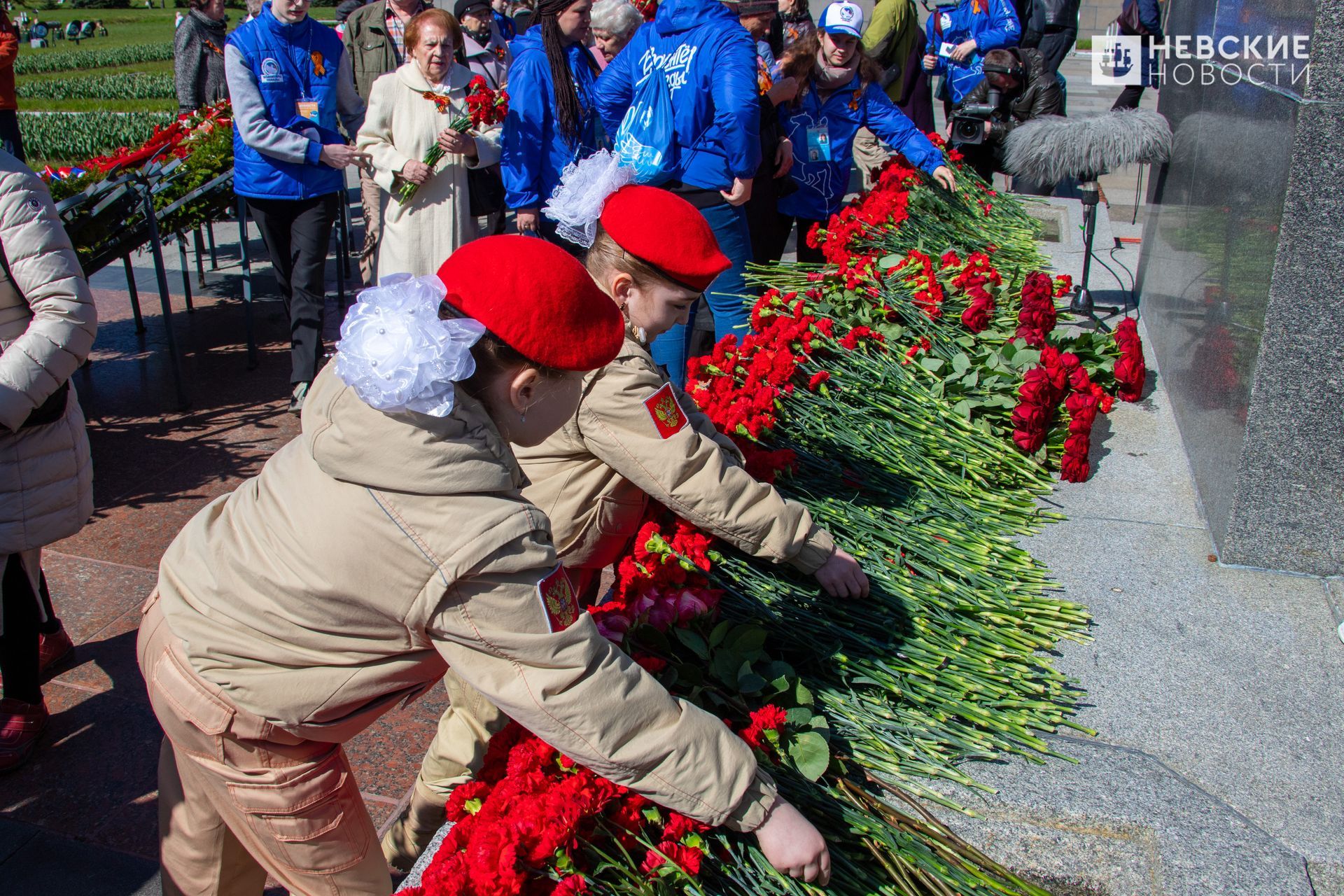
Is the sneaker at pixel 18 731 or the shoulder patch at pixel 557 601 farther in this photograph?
the sneaker at pixel 18 731

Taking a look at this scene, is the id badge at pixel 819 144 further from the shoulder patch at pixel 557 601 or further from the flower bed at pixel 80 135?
the flower bed at pixel 80 135

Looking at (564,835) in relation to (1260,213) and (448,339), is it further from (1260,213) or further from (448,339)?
(1260,213)

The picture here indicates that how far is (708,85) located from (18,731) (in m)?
3.59

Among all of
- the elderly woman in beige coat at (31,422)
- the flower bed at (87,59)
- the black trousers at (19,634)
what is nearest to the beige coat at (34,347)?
the elderly woman in beige coat at (31,422)

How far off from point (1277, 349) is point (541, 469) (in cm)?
221

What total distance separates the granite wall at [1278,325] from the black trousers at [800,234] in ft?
7.77

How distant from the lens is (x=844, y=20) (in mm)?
5254

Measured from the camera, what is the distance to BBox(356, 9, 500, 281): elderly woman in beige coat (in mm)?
5121

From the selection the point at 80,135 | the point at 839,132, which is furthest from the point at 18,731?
the point at 80,135

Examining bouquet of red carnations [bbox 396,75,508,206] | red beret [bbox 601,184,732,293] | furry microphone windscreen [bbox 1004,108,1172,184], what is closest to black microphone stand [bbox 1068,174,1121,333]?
furry microphone windscreen [bbox 1004,108,1172,184]

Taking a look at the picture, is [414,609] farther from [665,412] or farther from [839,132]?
[839,132]

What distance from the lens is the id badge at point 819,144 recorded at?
5.47m

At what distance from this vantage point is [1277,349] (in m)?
3.00

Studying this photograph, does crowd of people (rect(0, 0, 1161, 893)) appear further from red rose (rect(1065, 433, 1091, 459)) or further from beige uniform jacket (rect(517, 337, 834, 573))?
red rose (rect(1065, 433, 1091, 459))
